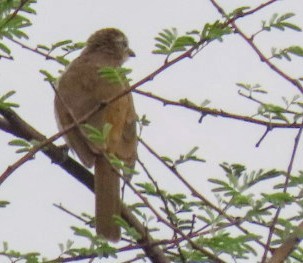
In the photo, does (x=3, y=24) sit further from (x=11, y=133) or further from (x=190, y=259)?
(x=190, y=259)

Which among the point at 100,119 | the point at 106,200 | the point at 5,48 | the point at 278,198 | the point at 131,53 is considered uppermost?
the point at 131,53

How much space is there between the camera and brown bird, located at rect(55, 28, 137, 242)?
16.9ft

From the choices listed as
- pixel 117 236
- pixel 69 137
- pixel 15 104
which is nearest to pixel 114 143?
pixel 69 137

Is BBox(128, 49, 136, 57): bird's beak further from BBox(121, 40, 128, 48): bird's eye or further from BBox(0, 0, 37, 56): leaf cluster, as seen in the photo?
BBox(0, 0, 37, 56): leaf cluster

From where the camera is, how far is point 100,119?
5.87 metres

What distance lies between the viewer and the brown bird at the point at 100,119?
5145 mm

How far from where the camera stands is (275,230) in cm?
403

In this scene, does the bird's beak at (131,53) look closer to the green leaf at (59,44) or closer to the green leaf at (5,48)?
the green leaf at (59,44)

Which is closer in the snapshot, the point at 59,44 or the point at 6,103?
the point at 6,103

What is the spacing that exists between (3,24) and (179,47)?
2.74 feet

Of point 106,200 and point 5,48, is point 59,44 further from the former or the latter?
point 106,200

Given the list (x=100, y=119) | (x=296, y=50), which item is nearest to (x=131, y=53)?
Answer: (x=100, y=119)

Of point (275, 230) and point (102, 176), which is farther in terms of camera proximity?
point (102, 176)

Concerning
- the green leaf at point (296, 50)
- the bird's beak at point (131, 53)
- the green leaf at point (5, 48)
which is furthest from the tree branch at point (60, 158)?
the bird's beak at point (131, 53)
